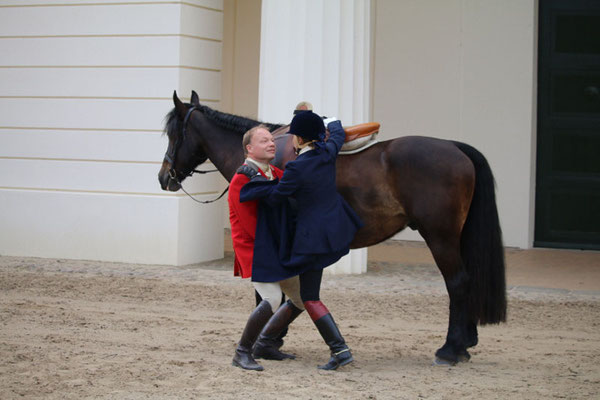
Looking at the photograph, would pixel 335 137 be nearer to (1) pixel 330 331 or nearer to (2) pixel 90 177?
(1) pixel 330 331

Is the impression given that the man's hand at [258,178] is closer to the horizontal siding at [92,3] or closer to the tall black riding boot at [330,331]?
the tall black riding boot at [330,331]

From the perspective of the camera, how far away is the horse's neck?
691cm

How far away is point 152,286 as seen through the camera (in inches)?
362

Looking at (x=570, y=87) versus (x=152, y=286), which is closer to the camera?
(x=152, y=286)

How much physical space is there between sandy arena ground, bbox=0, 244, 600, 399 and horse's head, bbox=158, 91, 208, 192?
3.83 feet

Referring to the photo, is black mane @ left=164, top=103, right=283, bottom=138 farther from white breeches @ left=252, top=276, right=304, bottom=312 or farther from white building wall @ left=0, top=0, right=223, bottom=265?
white building wall @ left=0, top=0, right=223, bottom=265

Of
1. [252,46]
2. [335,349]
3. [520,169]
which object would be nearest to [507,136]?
[520,169]

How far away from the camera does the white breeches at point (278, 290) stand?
5.89 meters

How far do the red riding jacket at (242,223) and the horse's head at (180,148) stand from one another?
51.8 inches

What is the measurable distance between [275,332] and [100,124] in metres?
5.23

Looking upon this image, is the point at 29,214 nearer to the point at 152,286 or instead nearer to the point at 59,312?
the point at 152,286

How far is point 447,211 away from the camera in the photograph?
240 inches

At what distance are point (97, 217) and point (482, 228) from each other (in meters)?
5.59

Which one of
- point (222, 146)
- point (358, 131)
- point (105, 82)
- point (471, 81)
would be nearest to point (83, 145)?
point (105, 82)
